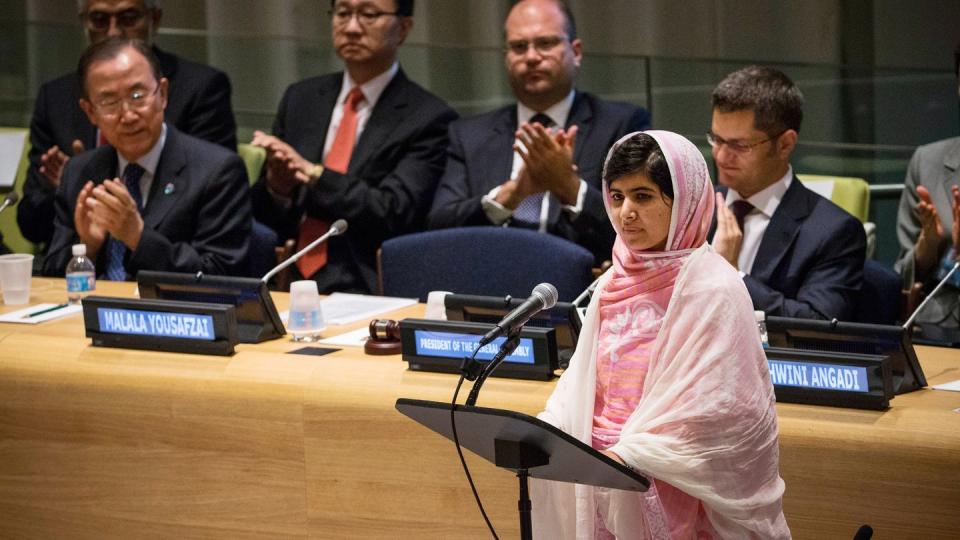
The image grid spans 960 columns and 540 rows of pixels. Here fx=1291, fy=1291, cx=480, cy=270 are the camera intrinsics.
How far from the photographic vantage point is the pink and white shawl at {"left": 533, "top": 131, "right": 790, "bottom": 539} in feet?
6.46

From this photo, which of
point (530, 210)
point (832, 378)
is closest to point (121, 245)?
point (530, 210)

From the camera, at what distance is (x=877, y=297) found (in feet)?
11.6

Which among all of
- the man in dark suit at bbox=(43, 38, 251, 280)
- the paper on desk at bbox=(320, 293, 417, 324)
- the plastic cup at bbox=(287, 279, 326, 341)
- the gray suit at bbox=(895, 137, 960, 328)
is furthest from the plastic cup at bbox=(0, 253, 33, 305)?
the gray suit at bbox=(895, 137, 960, 328)

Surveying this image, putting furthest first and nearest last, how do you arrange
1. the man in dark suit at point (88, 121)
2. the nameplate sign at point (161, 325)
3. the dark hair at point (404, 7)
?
the man in dark suit at point (88, 121) → the dark hair at point (404, 7) → the nameplate sign at point (161, 325)

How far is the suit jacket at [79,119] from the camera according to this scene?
487 centimetres

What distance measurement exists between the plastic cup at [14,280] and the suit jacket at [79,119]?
117 cm

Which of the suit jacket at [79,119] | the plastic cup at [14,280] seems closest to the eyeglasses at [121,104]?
the plastic cup at [14,280]

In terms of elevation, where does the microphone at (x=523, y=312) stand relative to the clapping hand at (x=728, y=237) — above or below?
above

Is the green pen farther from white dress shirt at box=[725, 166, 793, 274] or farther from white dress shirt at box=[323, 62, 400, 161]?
white dress shirt at box=[725, 166, 793, 274]

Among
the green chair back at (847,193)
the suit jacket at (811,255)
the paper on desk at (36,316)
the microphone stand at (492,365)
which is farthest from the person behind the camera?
the green chair back at (847,193)

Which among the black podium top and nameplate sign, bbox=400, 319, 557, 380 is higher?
the black podium top

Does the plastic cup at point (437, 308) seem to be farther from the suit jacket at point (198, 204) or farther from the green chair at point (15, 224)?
the green chair at point (15, 224)

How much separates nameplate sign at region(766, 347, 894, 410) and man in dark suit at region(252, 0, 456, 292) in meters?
2.19

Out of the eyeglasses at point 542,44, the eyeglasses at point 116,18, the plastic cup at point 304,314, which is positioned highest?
the eyeglasses at point 116,18
